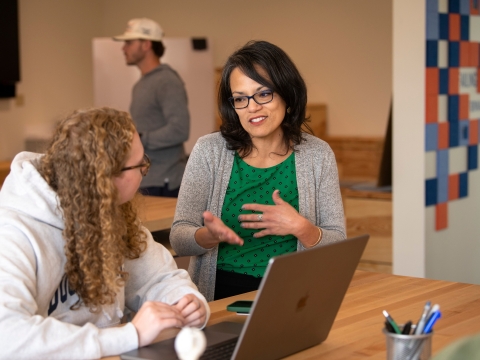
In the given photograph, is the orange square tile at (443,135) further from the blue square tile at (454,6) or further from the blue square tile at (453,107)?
the blue square tile at (454,6)

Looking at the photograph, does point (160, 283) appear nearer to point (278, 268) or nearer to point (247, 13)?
point (278, 268)

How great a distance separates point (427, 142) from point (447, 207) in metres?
0.42

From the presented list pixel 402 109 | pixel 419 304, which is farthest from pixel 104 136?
pixel 402 109

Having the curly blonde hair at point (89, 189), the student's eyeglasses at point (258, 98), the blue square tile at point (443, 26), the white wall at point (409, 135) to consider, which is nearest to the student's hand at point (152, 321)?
the curly blonde hair at point (89, 189)

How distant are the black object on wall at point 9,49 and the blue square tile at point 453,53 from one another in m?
3.80

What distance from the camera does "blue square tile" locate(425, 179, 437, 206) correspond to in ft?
12.1

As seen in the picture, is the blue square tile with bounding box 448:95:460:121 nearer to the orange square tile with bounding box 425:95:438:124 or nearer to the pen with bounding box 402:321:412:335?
the orange square tile with bounding box 425:95:438:124

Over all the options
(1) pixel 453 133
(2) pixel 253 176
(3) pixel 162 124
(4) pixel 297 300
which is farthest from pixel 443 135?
(4) pixel 297 300

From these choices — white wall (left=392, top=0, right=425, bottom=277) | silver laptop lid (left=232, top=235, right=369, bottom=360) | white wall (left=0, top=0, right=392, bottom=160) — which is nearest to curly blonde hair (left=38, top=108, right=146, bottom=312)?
silver laptop lid (left=232, top=235, right=369, bottom=360)

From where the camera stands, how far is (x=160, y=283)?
1.71m

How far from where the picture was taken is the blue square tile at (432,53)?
11.8ft

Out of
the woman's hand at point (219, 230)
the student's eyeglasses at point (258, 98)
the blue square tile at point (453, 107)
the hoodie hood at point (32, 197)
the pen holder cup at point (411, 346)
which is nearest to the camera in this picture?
the pen holder cup at point (411, 346)

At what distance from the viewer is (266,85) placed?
6.65 feet

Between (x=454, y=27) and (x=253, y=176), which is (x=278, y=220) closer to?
(x=253, y=176)
